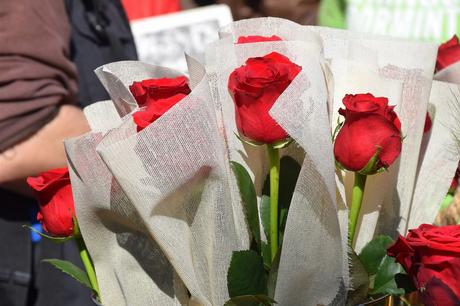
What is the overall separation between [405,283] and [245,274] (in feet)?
0.45

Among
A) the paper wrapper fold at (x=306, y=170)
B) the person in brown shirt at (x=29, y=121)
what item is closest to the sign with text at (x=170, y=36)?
the person in brown shirt at (x=29, y=121)

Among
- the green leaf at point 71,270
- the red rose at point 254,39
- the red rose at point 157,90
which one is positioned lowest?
the green leaf at point 71,270

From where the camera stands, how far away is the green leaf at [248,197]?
675mm


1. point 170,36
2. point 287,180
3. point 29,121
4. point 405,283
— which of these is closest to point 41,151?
point 29,121

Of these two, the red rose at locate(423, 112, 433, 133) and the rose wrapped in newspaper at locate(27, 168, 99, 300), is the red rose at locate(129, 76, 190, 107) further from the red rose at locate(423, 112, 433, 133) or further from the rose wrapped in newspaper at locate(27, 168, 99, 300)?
the red rose at locate(423, 112, 433, 133)

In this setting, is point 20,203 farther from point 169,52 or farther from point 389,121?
point 389,121

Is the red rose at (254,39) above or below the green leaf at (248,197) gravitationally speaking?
above

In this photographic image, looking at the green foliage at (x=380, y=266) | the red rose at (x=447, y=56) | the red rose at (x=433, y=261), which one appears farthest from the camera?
the red rose at (x=447, y=56)

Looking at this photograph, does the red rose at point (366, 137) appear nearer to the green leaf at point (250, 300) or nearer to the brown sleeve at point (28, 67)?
the green leaf at point (250, 300)

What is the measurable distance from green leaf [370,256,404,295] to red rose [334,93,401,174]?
0.09 m

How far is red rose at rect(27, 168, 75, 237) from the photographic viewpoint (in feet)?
2.32

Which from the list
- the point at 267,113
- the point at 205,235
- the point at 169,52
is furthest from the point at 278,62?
the point at 169,52

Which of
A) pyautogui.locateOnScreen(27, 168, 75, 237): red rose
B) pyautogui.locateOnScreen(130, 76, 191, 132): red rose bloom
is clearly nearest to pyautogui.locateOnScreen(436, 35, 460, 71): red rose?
pyautogui.locateOnScreen(130, 76, 191, 132): red rose bloom

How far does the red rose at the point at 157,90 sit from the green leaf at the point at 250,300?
7.4 inches
